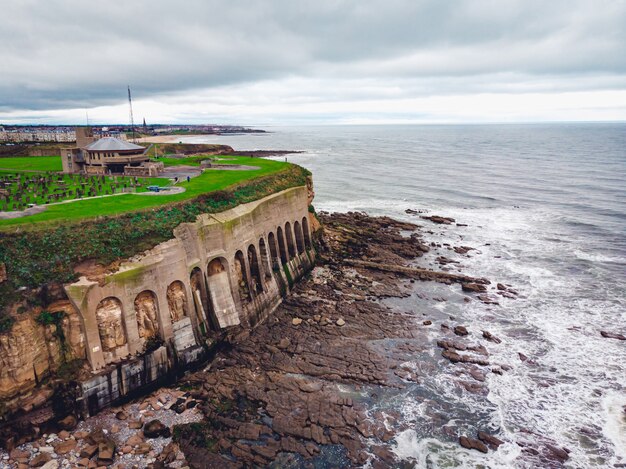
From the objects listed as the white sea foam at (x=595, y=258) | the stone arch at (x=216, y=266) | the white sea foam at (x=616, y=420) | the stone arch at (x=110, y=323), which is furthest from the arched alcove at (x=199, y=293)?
the white sea foam at (x=595, y=258)

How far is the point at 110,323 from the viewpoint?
2566 centimetres

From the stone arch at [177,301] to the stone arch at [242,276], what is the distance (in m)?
6.05

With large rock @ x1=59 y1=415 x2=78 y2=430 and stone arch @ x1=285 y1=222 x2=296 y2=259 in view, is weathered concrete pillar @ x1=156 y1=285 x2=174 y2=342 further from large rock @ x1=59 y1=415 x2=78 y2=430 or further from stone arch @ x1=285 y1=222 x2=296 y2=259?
stone arch @ x1=285 y1=222 x2=296 y2=259

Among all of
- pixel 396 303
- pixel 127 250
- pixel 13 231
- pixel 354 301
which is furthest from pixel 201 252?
pixel 396 303

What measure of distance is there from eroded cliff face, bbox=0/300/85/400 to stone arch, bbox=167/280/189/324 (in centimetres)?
583

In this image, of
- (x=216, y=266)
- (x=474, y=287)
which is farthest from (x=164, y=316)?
(x=474, y=287)

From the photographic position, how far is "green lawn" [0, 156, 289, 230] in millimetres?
29000

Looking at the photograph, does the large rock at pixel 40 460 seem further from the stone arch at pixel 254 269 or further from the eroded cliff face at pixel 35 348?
the stone arch at pixel 254 269

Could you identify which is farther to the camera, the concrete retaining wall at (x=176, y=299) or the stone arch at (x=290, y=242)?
the stone arch at (x=290, y=242)

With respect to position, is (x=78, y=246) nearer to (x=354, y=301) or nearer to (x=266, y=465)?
(x=266, y=465)

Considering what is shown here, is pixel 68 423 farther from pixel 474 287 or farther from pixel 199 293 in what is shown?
pixel 474 287

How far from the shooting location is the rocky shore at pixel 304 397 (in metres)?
21.8

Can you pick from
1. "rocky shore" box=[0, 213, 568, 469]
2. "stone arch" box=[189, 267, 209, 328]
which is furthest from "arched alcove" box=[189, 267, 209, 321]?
"rocky shore" box=[0, 213, 568, 469]

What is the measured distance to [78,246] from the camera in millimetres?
26734
